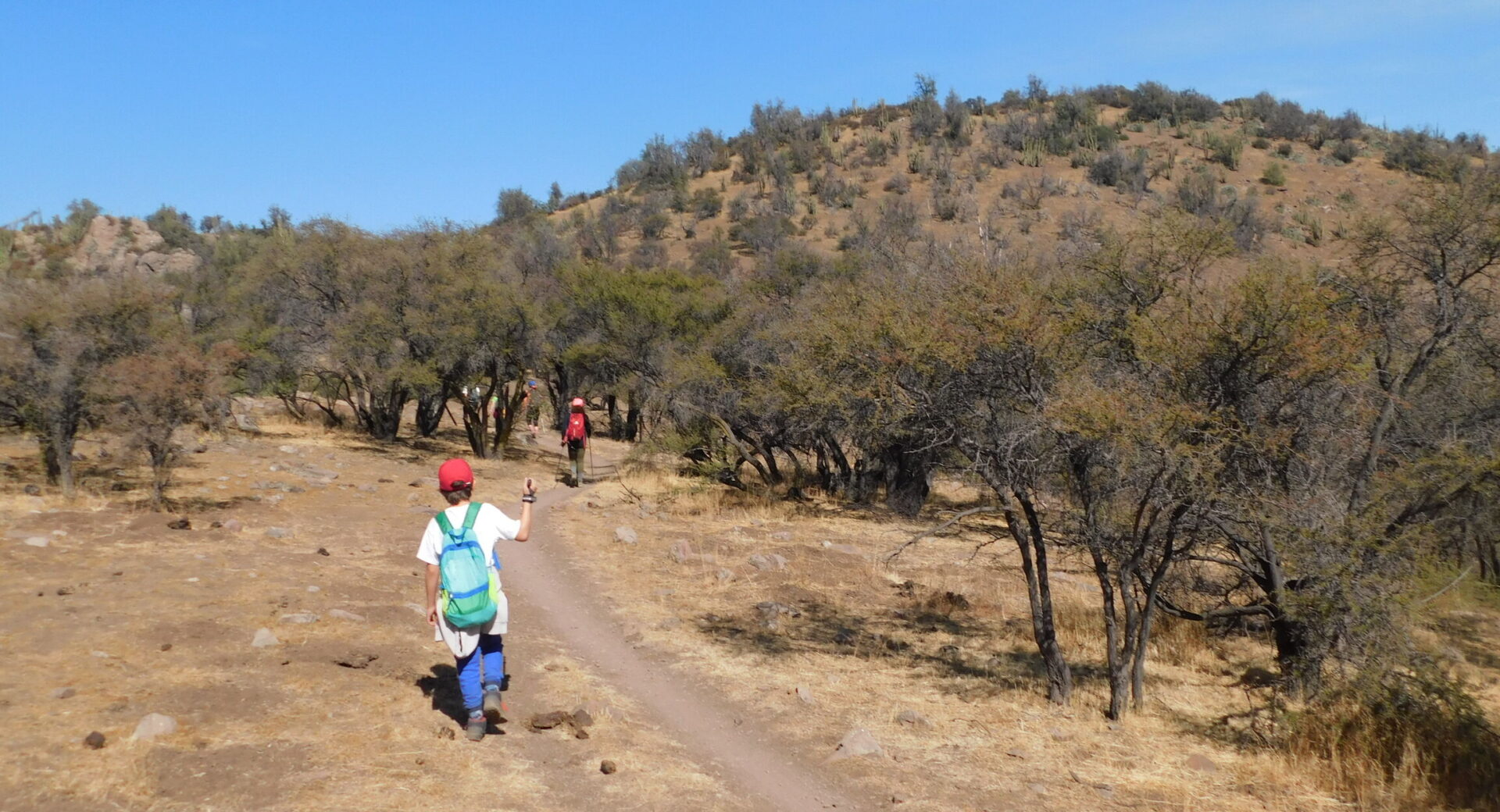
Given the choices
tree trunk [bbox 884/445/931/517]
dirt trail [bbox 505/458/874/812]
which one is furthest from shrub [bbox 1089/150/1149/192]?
dirt trail [bbox 505/458/874/812]

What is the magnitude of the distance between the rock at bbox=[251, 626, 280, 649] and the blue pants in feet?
7.63

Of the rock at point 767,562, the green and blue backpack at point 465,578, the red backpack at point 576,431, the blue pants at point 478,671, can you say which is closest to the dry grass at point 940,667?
the rock at point 767,562

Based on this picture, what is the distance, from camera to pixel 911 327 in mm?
8344

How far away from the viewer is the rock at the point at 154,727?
5539mm

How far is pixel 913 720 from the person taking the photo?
7812mm

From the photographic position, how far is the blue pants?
20.2ft

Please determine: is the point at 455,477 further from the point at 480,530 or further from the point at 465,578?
the point at 465,578

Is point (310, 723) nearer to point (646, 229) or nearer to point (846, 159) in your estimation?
point (646, 229)

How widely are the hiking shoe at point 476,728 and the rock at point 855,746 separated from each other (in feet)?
7.97

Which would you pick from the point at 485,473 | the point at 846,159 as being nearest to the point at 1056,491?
the point at 485,473

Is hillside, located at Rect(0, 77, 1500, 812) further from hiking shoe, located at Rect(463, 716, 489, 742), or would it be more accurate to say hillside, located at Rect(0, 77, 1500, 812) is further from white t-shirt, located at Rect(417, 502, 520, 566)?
white t-shirt, located at Rect(417, 502, 520, 566)

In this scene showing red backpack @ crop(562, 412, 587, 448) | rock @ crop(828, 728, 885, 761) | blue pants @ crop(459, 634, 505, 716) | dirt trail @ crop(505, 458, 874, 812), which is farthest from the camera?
red backpack @ crop(562, 412, 587, 448)

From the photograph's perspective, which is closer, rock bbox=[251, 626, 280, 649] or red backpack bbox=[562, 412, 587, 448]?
rock bbox=[251, 626, 280, 649]

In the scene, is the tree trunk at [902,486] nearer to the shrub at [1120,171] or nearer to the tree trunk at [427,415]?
the tree trunk at [427,415]
